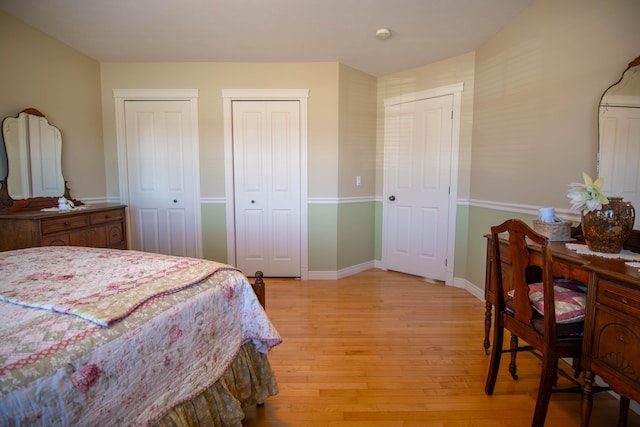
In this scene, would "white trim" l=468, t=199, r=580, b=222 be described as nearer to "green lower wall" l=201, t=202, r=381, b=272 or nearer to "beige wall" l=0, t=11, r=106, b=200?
"green lower wall" l=201, t=202, r=381, b=272

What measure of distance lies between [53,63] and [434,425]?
13.9 ft

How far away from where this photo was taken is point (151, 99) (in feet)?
11.6

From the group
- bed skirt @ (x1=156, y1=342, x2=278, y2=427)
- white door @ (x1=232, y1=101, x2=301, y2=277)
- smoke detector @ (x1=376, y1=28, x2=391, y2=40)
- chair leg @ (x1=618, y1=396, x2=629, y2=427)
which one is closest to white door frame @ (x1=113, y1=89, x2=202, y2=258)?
white door @ (x1=232, y1=101, x2=301, y2=277)

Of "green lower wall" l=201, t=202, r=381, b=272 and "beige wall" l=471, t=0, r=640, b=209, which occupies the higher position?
"beige wall" l=471, t=0, r=640, b=209

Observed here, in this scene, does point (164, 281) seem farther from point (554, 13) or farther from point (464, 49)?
point (464, 49)

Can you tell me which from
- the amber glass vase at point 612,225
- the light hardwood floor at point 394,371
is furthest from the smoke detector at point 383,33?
the light hardwood floor at point 394,371

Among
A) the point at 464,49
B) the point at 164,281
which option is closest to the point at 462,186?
the point at 464,49

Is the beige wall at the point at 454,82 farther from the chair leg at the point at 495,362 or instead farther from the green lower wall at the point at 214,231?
the green lower wall at the point at 214,231

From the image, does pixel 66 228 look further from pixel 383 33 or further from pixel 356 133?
pixel 383 33

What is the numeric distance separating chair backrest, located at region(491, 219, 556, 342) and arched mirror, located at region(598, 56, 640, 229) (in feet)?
1.94

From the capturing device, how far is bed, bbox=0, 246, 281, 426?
0.71 meters

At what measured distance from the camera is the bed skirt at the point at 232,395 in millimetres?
1060

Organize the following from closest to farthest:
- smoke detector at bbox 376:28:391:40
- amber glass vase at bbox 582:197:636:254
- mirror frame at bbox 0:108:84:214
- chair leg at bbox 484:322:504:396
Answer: amber glass vase at bbox 582:197:636:254
chair leg at bbox 484:322:504:396
mirror frame at bbox 0:108:84:214
smoke detector at bbox 376:28:391:40

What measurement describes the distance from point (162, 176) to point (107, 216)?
0.77 m
